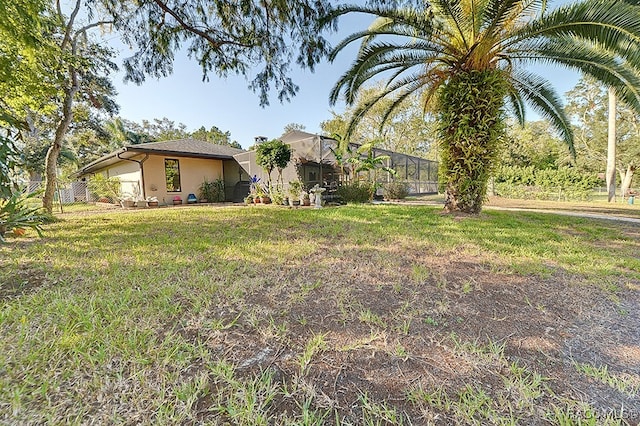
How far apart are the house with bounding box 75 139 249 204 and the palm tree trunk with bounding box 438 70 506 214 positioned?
11.4 metres

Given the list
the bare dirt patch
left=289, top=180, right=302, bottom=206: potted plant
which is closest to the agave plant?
the bare dirt patch

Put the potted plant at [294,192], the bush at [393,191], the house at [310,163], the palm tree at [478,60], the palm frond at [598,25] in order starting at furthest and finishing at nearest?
the bush at [393,191] → the house at [310,163] → the potted plant at [294,192] → the palm tree at [478,60] → the palm frond at [598,25]

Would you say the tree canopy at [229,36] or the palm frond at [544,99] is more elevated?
the tree canopy at [229,36]

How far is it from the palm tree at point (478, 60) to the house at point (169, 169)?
9931mm

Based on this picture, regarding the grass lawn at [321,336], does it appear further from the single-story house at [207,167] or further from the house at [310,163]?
the single-story house at [207,167]

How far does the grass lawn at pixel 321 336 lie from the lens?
139 cm

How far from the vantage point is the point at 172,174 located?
1408cm

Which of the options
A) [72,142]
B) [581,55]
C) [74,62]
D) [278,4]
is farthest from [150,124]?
[581,55]

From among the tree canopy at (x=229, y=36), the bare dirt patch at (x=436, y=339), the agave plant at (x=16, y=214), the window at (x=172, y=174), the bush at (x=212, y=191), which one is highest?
the tree canopy at (x=229, y=36)

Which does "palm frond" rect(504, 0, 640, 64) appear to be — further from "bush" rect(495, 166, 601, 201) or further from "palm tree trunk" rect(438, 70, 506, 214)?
"bush" rect(495, 166, 601, 201)

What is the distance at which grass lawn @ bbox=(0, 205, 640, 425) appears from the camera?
1.39m

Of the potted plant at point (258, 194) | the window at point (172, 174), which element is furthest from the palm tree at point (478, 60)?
the window at point (172, 174)

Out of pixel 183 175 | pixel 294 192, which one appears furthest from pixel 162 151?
pixel 294 192

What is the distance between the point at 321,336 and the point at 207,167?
1520cm
